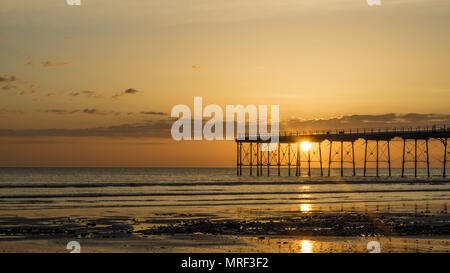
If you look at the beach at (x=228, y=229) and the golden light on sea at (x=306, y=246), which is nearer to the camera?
the golden light on sea at (x=306, y=246)

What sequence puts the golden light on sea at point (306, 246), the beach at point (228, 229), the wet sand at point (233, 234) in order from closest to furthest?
the golden light on sea at point (306, 246) → the wet sand at point (233, 234) → the beach at point (228, 229)

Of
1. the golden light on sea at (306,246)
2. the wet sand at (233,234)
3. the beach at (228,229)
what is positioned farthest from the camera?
the beach at (228,229)

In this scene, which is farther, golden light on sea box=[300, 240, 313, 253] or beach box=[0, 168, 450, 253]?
beach box=[0, 168, 450, 253]

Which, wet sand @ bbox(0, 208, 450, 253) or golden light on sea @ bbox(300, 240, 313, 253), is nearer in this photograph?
golden light on sea @ bbox(300, 240, 313, 253)

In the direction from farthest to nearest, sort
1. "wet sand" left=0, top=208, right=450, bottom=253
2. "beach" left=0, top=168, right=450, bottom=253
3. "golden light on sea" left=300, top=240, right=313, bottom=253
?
1. "beach" left=0, top=168, right=450, bottom=253
2. "wet sand" left=0, top=208, right=450, bottom=253
3. "golden light on sea" left=300, top=240, right=313, bottom=253

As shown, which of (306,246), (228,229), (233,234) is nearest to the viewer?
(306,246)

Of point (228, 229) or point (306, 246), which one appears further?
point (228, 229)

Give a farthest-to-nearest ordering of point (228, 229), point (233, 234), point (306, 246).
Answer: point (228, 229) < point (233, 234) < point (306, 246)

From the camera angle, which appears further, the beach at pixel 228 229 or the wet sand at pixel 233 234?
the beach at pixel 228 229

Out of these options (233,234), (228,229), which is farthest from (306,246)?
(228,229)

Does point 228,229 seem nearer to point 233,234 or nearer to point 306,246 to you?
point 233,234

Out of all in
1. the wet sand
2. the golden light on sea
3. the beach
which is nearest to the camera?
the golden light on sea
